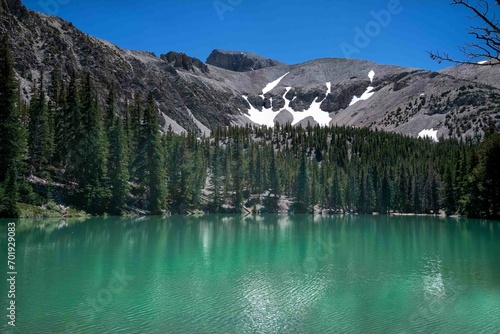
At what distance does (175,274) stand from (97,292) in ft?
19.2

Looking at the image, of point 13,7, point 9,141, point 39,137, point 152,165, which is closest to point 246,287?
point 9,141

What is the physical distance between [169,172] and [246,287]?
70.0 meters

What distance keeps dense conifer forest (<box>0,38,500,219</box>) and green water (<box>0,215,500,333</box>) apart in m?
23.2

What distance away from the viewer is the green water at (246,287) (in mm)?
16047

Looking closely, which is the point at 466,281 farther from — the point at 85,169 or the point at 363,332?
the point at 85,169

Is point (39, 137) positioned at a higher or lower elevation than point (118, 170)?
higher

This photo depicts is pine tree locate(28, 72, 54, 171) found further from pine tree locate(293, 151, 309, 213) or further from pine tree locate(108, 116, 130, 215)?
pine tree locate(293, 151, 309, 213)

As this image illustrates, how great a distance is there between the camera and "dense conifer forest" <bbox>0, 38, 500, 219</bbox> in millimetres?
59000

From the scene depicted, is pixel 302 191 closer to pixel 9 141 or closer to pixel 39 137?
pixel 39 137

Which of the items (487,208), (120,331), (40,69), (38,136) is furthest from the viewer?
(40,69)

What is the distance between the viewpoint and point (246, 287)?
2192cm

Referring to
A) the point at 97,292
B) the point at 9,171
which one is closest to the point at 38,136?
the point at 9,171

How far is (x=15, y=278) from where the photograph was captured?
21.5m

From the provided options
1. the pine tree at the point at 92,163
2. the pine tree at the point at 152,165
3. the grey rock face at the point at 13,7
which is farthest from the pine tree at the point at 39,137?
the grey rock face at the point at 13,7
